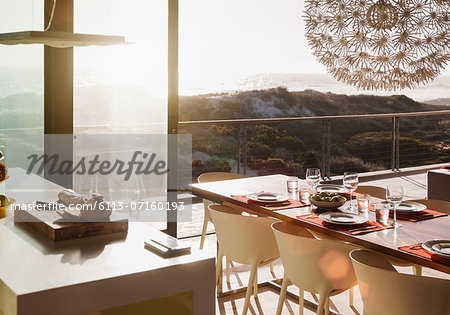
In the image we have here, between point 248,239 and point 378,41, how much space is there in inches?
160

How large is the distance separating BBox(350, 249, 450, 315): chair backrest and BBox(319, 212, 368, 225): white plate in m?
0.42

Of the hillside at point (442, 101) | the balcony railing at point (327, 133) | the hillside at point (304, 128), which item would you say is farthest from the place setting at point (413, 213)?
the hillside at point (442, 101)

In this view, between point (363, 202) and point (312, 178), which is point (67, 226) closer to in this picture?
point (363, 202)

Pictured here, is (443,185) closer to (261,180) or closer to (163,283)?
(261,180)

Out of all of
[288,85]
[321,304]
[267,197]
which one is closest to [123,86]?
[267,197]

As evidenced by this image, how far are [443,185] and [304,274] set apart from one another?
2826 millimetres

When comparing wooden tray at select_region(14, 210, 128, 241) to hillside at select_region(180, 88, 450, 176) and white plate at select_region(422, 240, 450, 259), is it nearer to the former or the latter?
white plate at select_region(422, 240, 450, 259)

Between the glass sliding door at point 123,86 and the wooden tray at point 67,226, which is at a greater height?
the glass sliding door at point 123,86

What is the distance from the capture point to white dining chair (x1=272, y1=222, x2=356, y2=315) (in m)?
2.30

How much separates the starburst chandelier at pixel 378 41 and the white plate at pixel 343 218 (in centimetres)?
367

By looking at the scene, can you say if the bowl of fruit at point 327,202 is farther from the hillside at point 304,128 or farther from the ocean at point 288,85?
the hillside at point 304,128

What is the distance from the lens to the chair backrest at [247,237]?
2.73 meters

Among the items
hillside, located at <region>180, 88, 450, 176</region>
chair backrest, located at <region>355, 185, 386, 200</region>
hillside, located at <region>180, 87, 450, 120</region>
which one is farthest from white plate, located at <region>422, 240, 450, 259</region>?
hillside, located at <region>180, 87, 450, 120</region>

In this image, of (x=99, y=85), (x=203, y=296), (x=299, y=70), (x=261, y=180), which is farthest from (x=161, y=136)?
(x=299, y=70)
